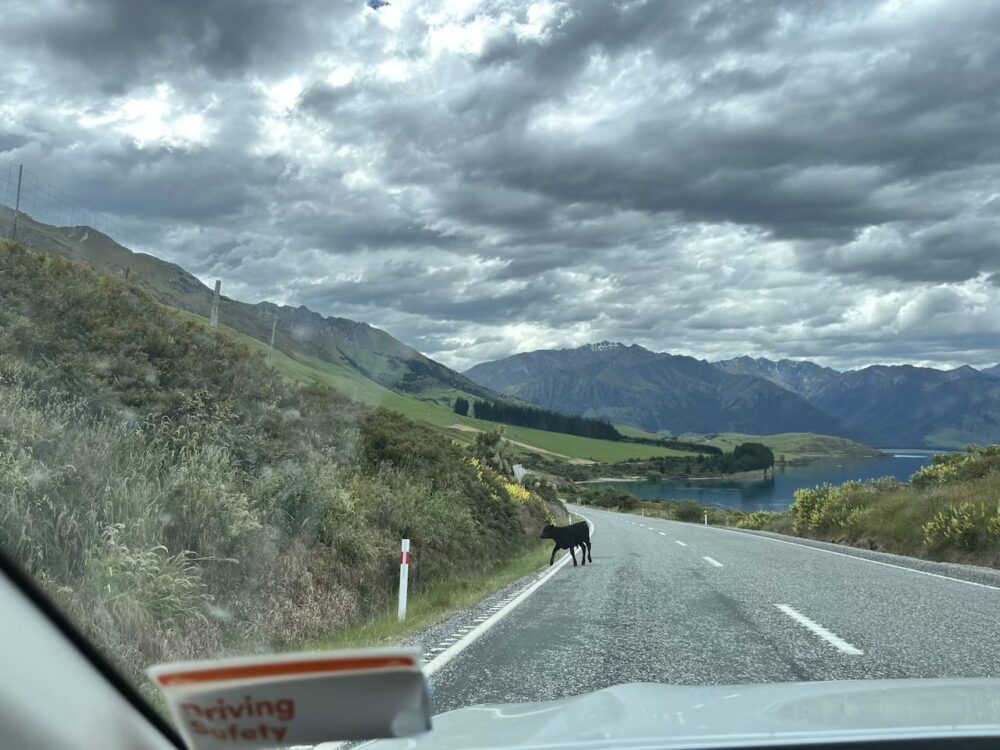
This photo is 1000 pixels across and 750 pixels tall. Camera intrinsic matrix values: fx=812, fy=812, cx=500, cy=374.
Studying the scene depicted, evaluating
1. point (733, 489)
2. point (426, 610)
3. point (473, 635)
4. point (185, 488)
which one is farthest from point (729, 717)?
point (733, 489)

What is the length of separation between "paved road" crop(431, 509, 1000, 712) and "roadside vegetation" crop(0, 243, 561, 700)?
2.09 metres

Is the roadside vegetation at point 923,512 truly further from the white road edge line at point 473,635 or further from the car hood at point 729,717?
the car hood at point 729,717

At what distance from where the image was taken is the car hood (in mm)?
2848

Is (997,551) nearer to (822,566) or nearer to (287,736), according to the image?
(822,566)

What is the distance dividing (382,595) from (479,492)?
932 cm

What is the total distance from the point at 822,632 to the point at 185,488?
6.50 meters

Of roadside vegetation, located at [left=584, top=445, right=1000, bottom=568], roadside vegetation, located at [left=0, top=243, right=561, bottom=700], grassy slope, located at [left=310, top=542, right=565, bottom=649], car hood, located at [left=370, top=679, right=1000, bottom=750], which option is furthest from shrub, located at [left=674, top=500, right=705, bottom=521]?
car hood, located at [left=370, top=679, right=1000, bottom=750]

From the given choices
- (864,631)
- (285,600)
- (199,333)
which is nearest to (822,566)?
(864,631)

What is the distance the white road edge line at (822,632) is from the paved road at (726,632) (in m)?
0.01

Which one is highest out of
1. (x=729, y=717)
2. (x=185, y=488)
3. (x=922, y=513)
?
(x=185, y=488)

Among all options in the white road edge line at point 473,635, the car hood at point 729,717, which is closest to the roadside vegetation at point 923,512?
the white road edge line at point 473,635

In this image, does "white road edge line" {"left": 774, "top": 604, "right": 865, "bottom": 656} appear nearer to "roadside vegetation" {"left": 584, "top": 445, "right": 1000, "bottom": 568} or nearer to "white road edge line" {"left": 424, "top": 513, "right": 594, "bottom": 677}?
"white road edge line" {"left": 424, "top": 513, "right": 594, "bottom": 677}

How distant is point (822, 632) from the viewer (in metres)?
8.05

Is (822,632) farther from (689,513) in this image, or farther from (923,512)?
(689,513)
